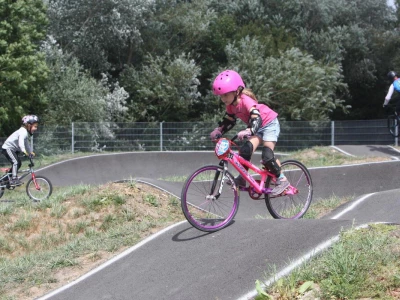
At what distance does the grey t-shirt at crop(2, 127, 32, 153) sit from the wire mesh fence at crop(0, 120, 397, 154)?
28.7 ft

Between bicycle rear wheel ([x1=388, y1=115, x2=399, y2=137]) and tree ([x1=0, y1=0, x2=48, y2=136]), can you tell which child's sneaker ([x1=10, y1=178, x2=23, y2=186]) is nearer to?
tree ([x1=0, y1=0, x2=48, y2=136])

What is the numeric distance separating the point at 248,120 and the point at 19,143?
8585mm

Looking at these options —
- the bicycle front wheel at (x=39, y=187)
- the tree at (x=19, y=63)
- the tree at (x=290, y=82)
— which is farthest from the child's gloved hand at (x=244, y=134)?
the tree at (x=290, y=82)

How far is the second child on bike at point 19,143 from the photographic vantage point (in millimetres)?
14281

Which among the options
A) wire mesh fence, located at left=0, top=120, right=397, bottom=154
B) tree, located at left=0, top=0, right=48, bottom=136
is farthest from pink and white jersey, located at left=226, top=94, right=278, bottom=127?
tree, located at left=0, top=0, right=48, bottom=136

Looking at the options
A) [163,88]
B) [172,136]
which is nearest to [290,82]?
[163,88]

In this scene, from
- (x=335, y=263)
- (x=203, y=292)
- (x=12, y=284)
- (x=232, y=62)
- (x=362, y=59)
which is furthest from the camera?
(x=362, y=59)

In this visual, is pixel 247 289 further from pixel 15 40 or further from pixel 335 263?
pixel 15 40

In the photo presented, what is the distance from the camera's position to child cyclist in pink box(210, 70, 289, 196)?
6.85m

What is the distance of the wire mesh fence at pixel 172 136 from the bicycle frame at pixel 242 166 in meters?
16.8

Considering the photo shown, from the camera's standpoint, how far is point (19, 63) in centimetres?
2431

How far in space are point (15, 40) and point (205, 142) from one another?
9.15 m

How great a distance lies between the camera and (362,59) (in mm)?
40406

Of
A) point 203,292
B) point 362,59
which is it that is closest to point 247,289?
point 203,292
